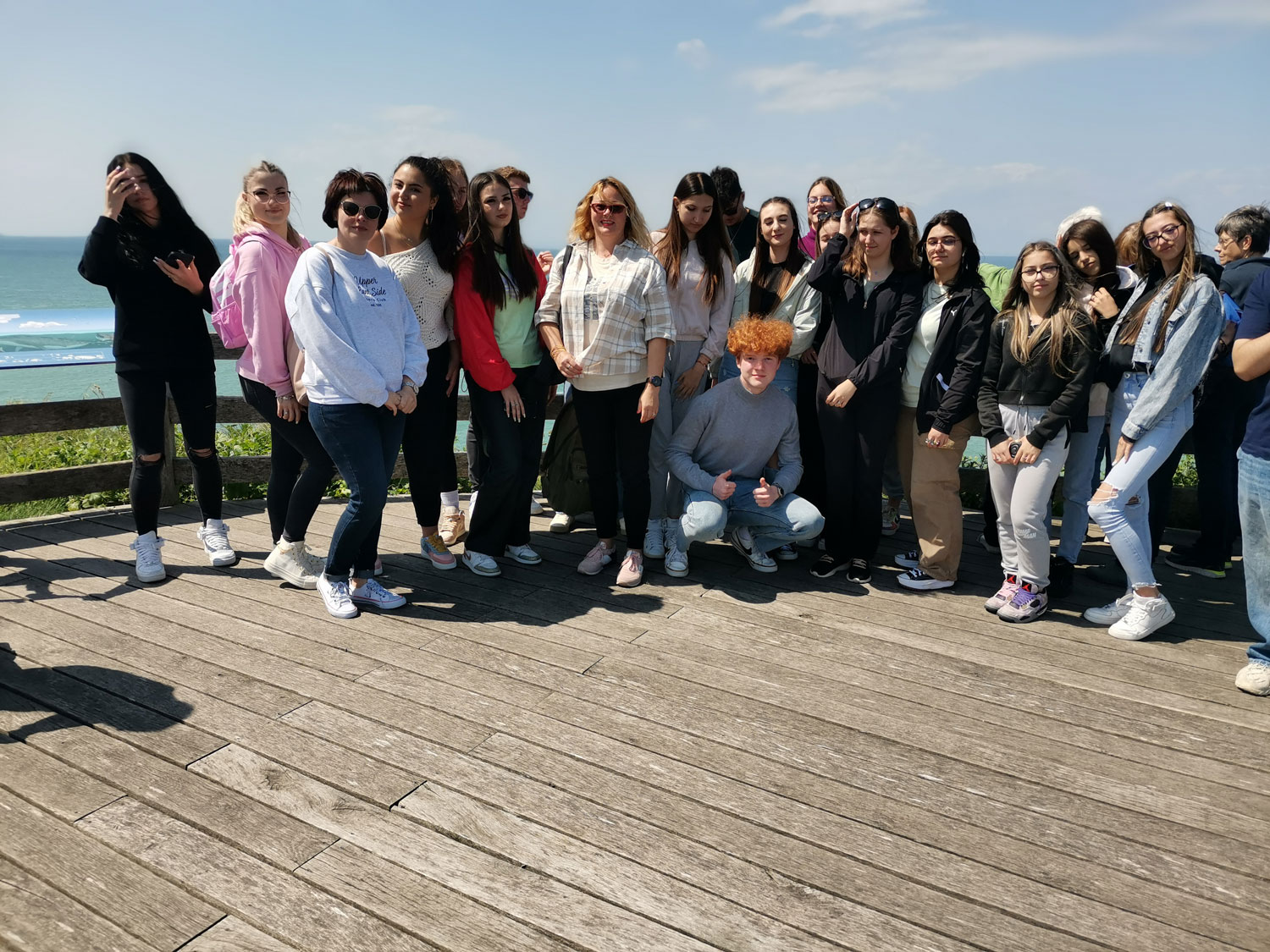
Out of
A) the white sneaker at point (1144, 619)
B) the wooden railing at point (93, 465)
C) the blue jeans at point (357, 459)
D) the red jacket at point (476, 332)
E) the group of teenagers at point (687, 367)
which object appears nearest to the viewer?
the blue jeans at point (357, 459)

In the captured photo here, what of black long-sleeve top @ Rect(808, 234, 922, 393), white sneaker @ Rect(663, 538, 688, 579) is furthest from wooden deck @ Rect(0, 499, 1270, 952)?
black long-sleeve top @ Rect(808, 234, 922, 393)

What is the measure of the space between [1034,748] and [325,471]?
304 cm

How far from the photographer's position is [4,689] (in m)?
3.04

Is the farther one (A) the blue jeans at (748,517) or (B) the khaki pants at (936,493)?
(A) the blue jeans at (748,517)

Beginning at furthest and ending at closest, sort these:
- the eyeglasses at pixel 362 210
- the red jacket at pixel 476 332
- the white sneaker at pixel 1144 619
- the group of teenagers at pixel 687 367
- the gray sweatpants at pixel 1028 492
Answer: the red jacket at pixel 476 332, the gray sweatpants at pixel 1028 492, the white sneaker at pixel 1144 619, the group of teenagers at pixel 687 367, the eyeglasses at pixel 362 210

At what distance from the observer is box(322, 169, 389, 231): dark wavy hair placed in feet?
11.5

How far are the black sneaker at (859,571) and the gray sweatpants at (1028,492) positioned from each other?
68 cm

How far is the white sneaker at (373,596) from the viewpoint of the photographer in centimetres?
390

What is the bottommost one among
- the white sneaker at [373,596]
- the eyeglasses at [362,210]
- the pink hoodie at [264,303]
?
the white sneaker at [373,596]

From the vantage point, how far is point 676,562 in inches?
176

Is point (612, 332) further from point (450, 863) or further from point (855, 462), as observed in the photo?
point (450, 863)

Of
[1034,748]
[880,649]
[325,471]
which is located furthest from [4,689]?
[1034,748]

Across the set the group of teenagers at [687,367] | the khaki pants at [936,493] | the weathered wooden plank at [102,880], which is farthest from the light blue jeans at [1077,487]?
the weathered wooden plank at [102,880]

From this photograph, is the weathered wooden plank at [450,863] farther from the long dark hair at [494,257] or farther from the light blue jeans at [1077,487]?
the light blue jeans at [1077,487]
